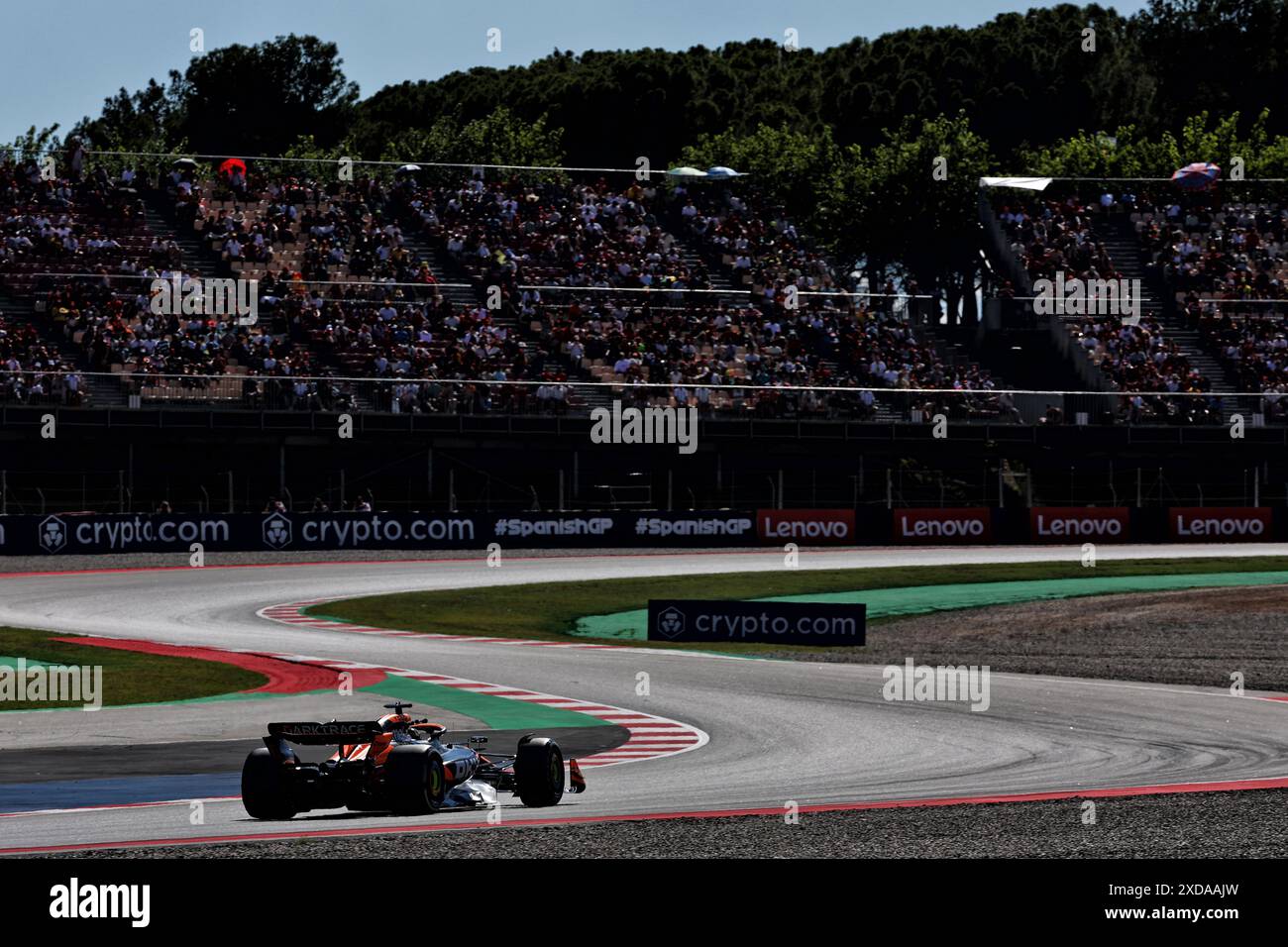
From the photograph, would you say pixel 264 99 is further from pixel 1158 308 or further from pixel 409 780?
pixel 409 780

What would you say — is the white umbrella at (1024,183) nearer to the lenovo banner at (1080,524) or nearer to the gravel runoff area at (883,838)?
the lenovo banner at (1080,524)

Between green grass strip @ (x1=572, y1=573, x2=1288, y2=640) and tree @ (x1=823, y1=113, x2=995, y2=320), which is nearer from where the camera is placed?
green grass strip @ (x1=572, y1=573, x2=1288, y2=640)

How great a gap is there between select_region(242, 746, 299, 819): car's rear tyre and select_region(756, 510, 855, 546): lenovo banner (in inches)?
1392

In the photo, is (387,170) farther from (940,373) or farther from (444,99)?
(444,99)

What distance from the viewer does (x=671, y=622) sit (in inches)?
1201

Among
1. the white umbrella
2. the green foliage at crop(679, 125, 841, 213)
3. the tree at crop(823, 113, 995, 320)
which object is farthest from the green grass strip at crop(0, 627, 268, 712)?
the green foliage at crop(679, 125, 841, 213)

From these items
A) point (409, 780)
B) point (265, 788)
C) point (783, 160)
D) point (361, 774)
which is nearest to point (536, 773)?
point (409, 780)

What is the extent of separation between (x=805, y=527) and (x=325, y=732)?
1414 inches

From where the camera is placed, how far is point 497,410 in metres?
45.7

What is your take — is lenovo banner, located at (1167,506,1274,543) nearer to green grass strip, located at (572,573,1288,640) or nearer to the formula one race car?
green grass strip, located at (572,573,1288,640)

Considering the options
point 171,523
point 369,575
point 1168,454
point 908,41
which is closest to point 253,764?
point 369,575

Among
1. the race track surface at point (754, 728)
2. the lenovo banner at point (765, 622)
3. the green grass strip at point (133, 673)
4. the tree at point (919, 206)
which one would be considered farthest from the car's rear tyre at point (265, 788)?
the tree at point (919, 206)

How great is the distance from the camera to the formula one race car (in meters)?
12.1
